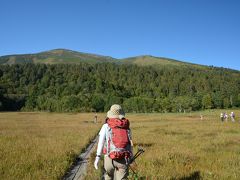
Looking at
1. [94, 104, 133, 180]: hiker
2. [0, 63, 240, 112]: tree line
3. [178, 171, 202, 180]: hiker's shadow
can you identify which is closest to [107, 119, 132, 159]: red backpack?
[94, 104, 133, 180]: hiker

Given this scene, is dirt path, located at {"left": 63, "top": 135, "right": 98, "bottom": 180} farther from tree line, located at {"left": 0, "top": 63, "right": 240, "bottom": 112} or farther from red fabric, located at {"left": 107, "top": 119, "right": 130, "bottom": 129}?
tree line, located at {"left": 0, "top": 63, "right": 240, "bottom": 112}

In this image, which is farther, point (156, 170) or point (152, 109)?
point (152, 109)

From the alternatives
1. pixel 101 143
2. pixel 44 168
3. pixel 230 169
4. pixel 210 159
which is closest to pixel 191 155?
pixel 210 159

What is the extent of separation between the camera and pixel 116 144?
22.3 feet

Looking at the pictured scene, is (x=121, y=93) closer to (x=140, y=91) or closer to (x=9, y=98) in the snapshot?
(x=140, y=91)

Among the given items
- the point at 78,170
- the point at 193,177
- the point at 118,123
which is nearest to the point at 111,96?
the point at 78,170

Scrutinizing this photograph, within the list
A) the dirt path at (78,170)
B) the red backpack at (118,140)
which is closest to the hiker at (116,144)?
the red backpack at (118,140)

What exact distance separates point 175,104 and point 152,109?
12.1 metres

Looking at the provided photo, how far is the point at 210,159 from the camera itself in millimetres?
14555

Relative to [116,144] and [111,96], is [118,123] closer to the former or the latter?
[116,144]

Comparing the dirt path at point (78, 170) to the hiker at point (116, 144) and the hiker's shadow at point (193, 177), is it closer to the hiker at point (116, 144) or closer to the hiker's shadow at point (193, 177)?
the hiker's shadow at point (193, 177)

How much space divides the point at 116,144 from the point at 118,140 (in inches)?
3.5

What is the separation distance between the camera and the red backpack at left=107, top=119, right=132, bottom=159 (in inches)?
267

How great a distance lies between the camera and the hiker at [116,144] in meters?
6.81
